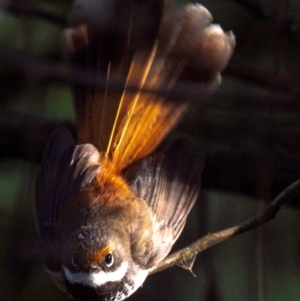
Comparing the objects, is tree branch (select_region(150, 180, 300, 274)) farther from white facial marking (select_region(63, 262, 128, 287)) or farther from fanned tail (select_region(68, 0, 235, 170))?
fanned tail (select_region(68, 0, 235, 170))

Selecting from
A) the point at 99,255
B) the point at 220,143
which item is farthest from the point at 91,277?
the point at 220,143

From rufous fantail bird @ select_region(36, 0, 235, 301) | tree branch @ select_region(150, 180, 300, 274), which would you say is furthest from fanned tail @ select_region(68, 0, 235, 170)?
tree branch @ select_region(150, 180, 300, 274)

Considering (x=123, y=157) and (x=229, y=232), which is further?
(x=123, y=157)

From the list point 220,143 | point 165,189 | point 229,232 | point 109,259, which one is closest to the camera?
point 229,232

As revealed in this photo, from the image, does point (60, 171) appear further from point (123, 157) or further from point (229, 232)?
point (229, 232)

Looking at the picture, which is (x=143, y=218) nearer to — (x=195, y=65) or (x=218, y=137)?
(x=218, y=137)

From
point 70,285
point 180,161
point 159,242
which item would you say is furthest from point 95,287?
point 180,161
